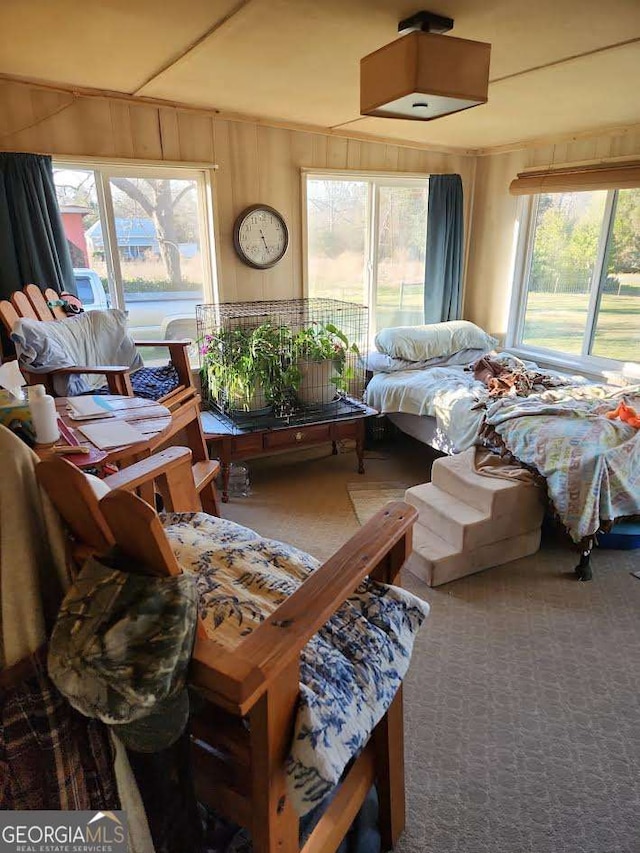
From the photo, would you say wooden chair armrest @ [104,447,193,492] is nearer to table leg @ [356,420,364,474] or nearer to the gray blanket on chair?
the gray blanket on chair

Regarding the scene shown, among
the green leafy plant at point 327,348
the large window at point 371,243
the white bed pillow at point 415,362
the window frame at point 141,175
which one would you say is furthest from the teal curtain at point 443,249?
the window frame at point 141,175

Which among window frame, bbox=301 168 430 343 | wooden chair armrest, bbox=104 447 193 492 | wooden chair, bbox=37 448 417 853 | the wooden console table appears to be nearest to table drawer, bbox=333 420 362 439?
the wooden console table

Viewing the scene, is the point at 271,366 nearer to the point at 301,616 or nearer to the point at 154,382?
the point at 154,382

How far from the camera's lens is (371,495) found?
11.0 ft

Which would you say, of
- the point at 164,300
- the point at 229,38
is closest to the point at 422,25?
the point at 229,38

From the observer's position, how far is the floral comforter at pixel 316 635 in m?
0.94

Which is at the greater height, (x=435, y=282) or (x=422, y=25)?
(x=422, y=25)

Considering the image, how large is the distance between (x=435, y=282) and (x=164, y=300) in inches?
79.4

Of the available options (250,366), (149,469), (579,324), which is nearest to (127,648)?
(149,469)

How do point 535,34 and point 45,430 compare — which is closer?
point 45,430

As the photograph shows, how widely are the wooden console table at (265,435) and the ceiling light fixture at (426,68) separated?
5.94 feet

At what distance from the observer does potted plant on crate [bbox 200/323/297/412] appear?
3176 mm

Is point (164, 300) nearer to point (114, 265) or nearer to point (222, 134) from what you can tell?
point (114, 265)

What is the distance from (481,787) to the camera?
1.56 m
